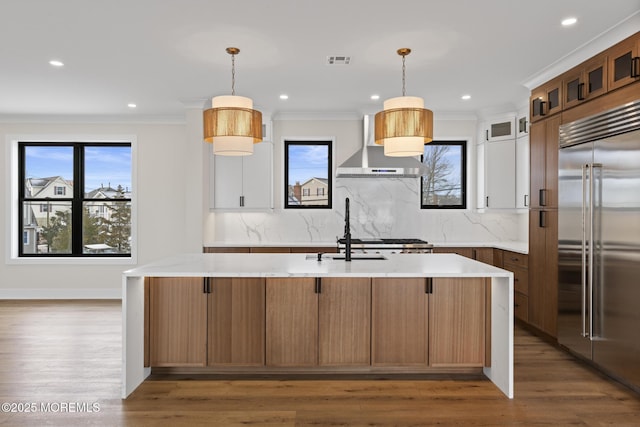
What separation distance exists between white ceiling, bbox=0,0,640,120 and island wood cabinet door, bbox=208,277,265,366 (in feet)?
6.11

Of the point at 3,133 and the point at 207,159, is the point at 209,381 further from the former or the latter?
the point at 3,133

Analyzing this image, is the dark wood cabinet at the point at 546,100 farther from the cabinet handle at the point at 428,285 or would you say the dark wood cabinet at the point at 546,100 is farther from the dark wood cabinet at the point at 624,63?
the cabinet handle at the point at 428,285

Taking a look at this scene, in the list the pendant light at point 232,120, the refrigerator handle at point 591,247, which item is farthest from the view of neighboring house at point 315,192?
the refrigerator handle at point 591,247

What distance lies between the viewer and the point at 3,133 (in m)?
6.02

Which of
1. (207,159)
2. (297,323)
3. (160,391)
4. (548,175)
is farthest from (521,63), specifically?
(160,391)

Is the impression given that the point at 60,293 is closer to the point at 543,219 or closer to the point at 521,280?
the point at 521,280

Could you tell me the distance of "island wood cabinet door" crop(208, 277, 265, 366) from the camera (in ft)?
10.00

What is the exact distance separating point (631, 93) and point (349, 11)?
79.3 inches

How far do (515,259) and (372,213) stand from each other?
1892 millimetres

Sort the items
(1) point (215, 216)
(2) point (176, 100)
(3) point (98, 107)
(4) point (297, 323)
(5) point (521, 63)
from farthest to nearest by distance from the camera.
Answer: (1) point (215, 216), (3) point (98, 107), (2) point (176, 100), (5) point (521, 63), (4) point (297, 323)

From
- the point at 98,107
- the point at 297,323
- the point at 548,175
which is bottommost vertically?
the point at 297,323

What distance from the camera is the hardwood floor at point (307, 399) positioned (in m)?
2.50

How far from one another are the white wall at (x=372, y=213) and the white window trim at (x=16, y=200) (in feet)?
4.13

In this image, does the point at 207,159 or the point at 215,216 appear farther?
the point at 215,216
